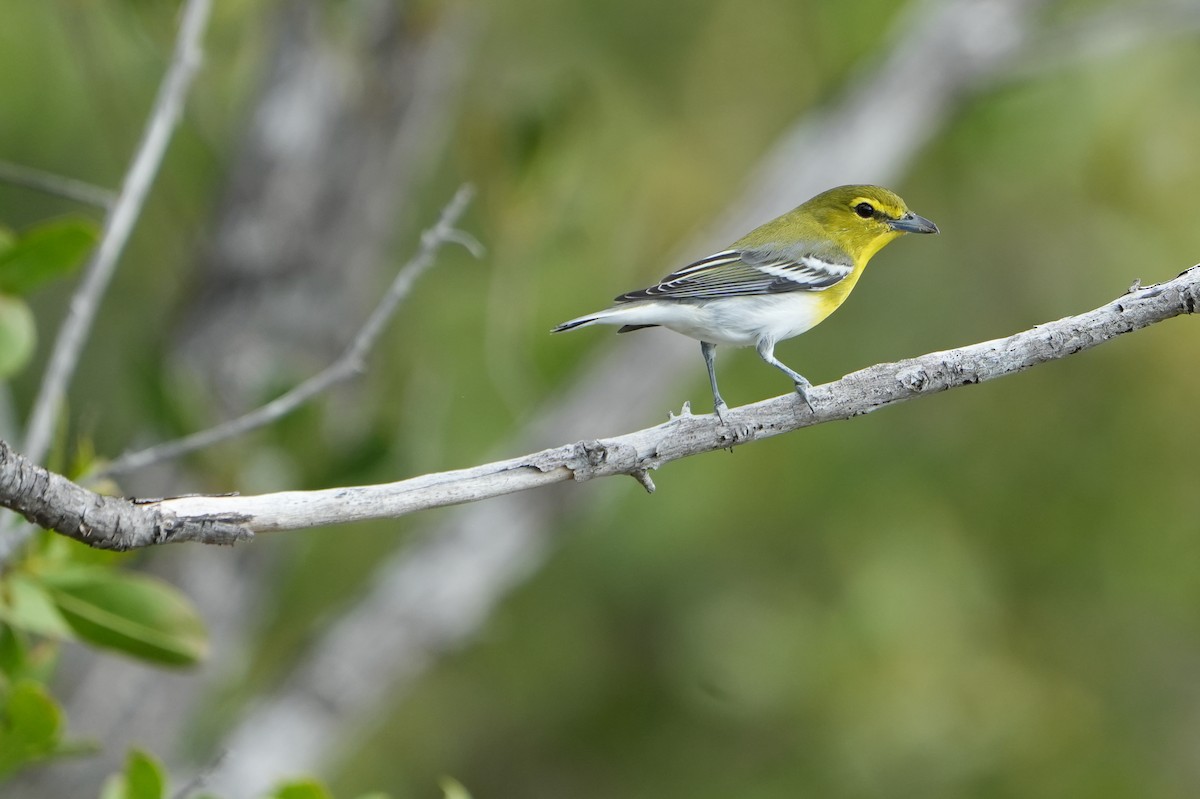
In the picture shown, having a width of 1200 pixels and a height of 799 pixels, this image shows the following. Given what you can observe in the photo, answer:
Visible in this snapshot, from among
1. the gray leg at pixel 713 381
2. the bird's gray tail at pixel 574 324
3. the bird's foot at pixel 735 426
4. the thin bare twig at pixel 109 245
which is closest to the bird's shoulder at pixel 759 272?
the gray leg at pixel 713 381

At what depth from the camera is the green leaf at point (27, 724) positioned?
237 centimetres

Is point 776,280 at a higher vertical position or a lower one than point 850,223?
lower

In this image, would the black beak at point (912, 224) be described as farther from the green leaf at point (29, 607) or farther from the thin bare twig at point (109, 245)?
the green leaf at point (29, 607)

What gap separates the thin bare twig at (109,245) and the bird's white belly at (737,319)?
1.24 metres

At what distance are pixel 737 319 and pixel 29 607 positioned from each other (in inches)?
64.5

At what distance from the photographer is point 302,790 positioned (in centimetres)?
226

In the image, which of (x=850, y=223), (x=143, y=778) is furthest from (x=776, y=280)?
(x=143, y=778)

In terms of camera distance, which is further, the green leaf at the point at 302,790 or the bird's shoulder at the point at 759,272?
the bird's shoulder at the point at 759,272

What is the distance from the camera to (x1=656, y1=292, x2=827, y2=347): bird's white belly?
294 centimetres

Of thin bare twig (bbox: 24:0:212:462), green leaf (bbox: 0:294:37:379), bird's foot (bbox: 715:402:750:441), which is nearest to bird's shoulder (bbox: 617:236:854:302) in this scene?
bird's foot (bbox: 715:402:750:441)

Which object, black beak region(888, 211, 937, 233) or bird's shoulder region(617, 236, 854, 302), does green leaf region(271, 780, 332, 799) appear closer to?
bird's shoulder region(617, 236, 854, 302)

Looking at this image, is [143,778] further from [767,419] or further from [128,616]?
[767,419]

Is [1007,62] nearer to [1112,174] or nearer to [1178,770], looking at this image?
[1112,174]

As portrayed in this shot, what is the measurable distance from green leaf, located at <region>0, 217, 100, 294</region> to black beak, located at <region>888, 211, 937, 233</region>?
1837mm
